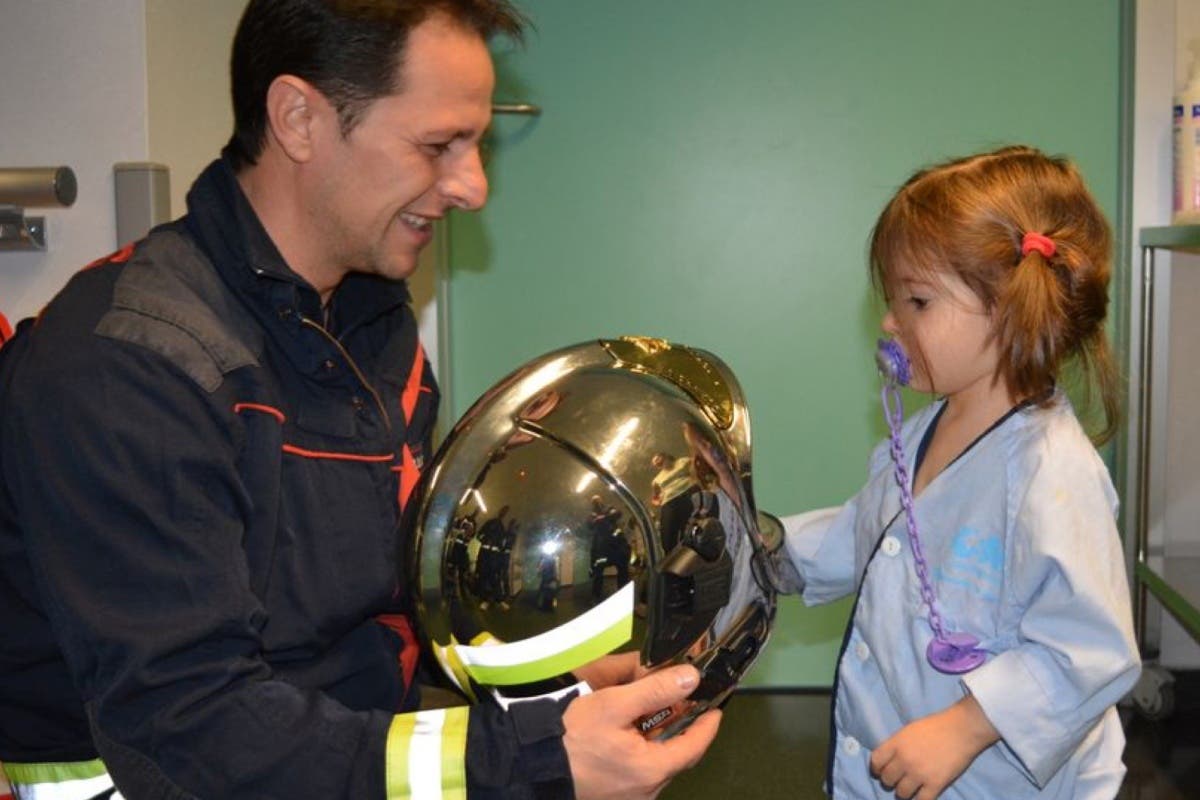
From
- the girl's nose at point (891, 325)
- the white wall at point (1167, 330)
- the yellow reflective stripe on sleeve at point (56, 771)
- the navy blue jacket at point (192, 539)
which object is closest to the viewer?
the navy blue jacket at point (192, 539)

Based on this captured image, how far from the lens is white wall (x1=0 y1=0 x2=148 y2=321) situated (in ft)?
4.63

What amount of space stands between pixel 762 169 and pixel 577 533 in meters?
1.76

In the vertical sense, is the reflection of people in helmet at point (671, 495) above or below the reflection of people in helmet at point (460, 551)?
above

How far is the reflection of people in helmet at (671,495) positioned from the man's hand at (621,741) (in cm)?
9

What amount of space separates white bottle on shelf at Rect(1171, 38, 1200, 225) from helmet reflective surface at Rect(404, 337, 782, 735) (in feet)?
5.14

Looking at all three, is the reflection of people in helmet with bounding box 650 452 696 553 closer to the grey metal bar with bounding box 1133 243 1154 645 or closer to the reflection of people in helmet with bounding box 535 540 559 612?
the reflection of people in helmet with bounding box 535 540 559 612

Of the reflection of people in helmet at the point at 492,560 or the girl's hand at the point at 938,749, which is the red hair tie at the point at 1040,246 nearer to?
the girl's hand at the point at 938,749

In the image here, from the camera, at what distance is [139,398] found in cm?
79

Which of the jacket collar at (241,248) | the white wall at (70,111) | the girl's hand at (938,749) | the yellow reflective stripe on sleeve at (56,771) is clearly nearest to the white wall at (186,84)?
the white wall at (70,111)

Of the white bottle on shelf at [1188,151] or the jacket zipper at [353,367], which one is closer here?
the jacket zipper at [353,367]

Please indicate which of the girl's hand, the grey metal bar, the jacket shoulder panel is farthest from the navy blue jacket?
the grey metal bar

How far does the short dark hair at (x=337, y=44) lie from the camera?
3.04ft

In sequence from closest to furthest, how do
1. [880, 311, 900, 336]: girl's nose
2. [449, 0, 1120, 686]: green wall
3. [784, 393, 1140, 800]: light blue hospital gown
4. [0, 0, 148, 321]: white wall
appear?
[784, 393, 1140, 800]: light blue hospital gown, [880, 311, 900, 336]: girl's nose, [0, 0, 148, 321]: white wall, [449, 0, 1120, 686]: green wall

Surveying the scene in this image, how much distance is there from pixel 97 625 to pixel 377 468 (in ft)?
0.87
